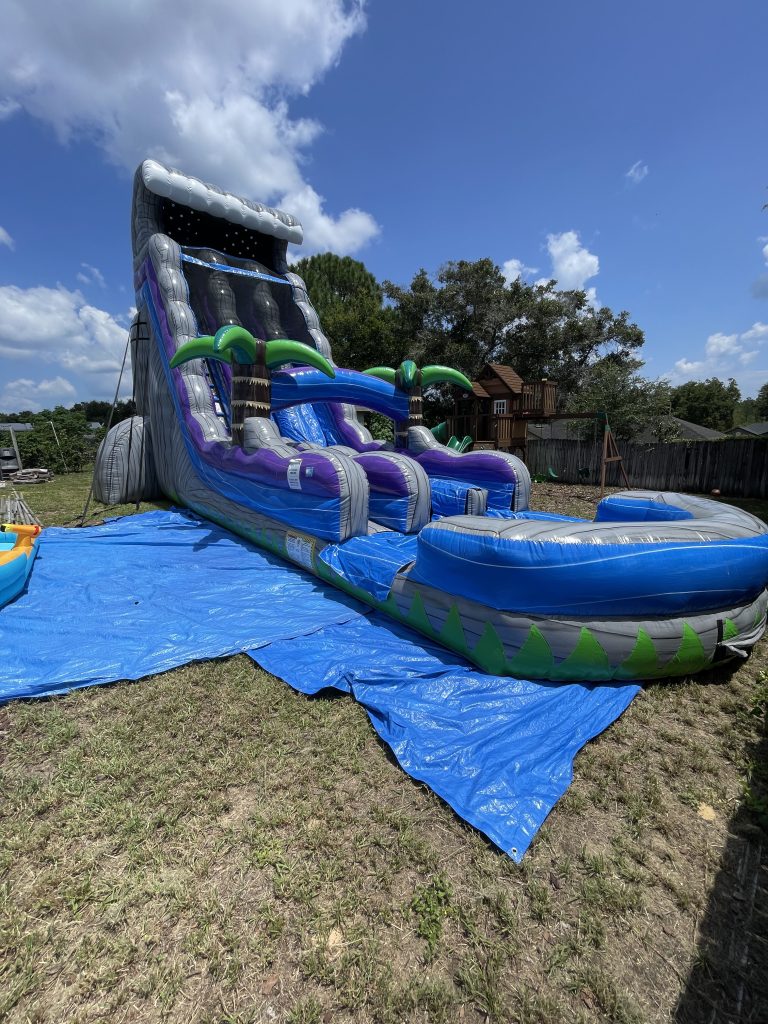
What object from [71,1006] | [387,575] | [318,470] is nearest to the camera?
[71,1006]

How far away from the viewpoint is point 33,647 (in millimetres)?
3111

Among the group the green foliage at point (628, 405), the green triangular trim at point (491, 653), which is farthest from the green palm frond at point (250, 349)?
the green foliage at point (628, 405)

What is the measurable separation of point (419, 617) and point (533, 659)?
0.85 metres

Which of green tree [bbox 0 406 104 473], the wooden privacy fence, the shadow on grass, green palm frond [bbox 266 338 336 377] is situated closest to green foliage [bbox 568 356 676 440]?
the wooden privacy fence

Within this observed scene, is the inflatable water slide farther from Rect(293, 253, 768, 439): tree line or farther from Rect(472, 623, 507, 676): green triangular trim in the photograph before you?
Rect(293, 253, 768, 439): tree line

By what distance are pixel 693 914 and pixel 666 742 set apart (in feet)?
2.91

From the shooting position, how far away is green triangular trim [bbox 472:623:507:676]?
9.07 ft

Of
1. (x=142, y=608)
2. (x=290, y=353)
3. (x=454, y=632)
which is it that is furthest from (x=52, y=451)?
(x=454, y=632)

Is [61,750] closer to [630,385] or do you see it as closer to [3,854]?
[3,854]

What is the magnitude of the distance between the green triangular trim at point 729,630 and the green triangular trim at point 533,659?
3.28 ft

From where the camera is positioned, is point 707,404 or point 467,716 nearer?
point 467,716

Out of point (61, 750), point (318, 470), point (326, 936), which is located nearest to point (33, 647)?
point (61, 750)

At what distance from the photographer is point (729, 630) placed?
Answer: 2.68 metres

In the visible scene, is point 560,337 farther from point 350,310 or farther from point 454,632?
point 454,632
